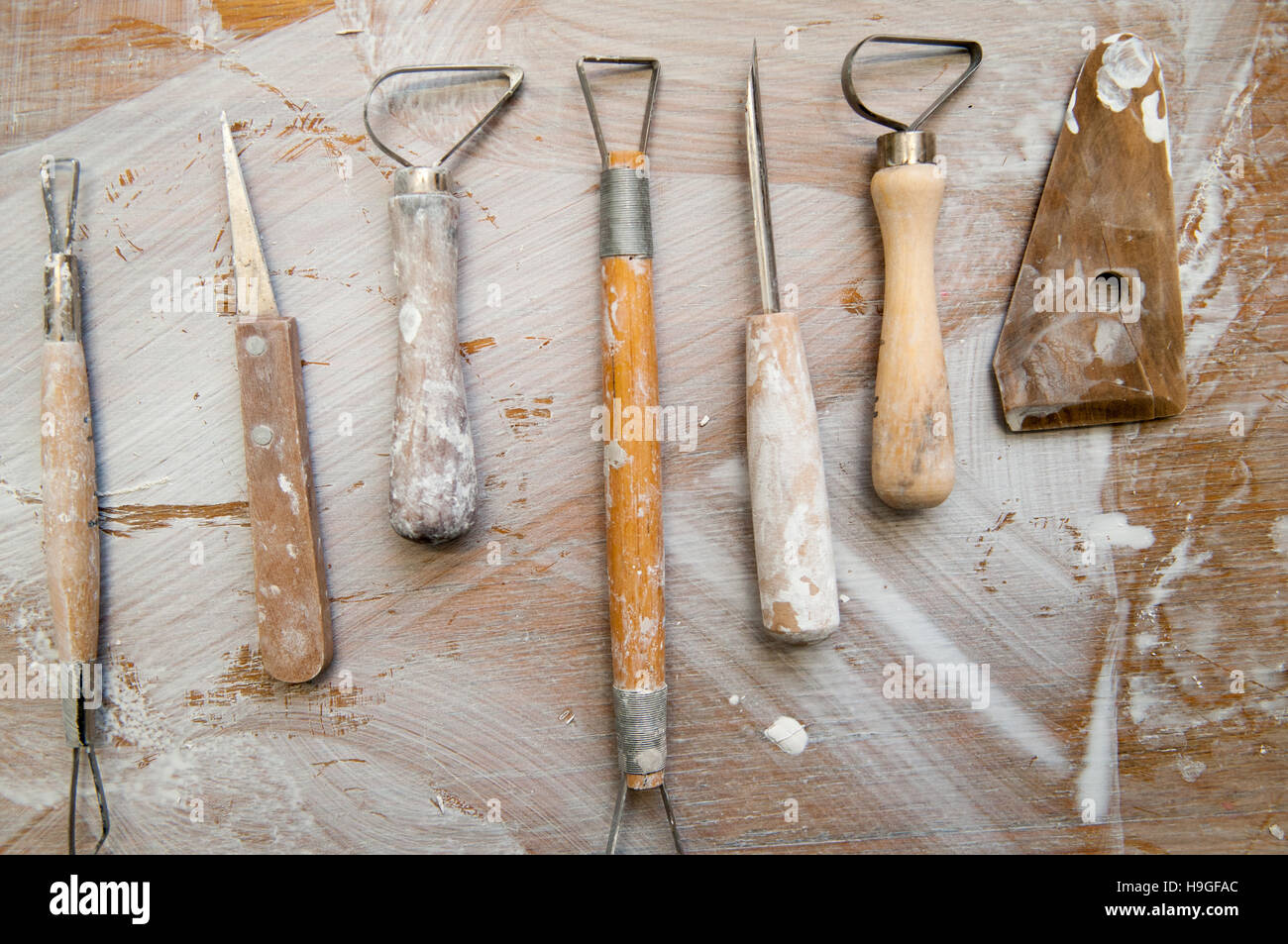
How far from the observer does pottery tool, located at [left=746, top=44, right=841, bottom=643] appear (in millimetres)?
676

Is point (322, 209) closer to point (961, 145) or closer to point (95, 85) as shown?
point (95, 85)

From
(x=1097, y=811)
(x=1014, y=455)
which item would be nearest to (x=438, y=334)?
(x=1014, y=455)

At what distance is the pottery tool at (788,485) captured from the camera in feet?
2.22

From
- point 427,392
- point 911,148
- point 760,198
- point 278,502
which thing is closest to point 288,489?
point 278,502

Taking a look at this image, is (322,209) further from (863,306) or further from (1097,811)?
(1097,811)

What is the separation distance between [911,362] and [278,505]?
22.5 inches

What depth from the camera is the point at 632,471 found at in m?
0.69

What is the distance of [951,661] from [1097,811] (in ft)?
0.66

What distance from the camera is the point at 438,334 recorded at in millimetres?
688

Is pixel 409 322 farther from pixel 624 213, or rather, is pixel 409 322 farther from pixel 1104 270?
pixel 1104 270

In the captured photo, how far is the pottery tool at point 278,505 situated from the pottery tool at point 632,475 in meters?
0.27

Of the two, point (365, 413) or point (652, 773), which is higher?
point (365, 413)
